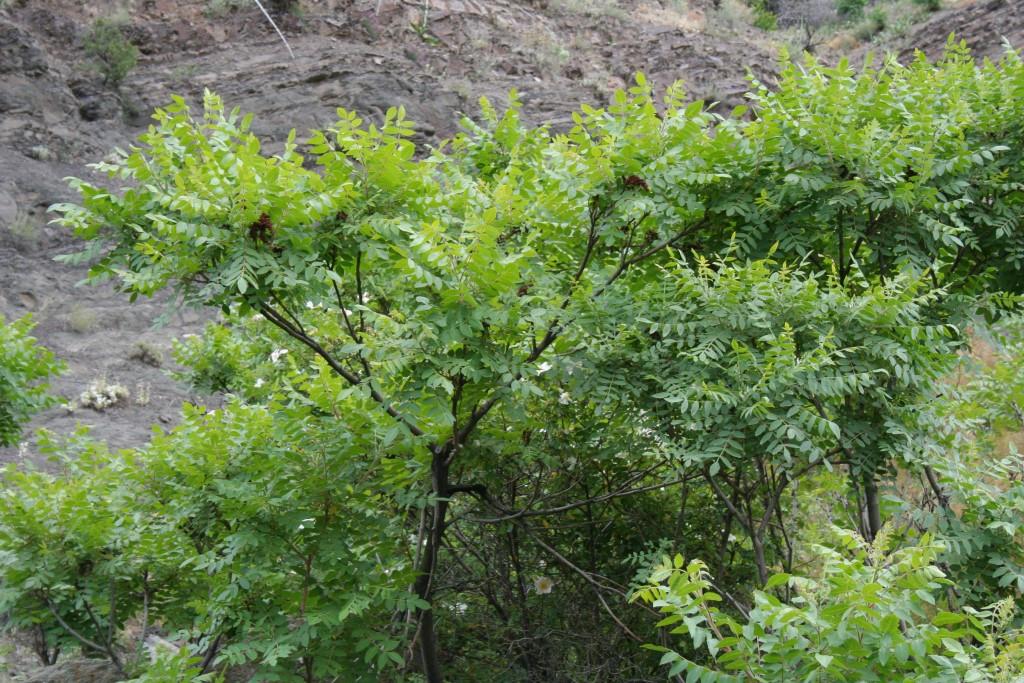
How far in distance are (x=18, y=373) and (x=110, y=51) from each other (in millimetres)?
14805

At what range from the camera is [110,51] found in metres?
20.2

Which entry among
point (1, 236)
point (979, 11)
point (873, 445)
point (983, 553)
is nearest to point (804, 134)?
point (873, 445)

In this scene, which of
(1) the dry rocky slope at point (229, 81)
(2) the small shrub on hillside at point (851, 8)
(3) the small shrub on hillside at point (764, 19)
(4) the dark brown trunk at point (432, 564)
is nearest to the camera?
(4) the dark brown trunk at point (432, 564)

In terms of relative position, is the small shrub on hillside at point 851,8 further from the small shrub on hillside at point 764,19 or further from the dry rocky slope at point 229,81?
the dry rocky slope at point 229,81

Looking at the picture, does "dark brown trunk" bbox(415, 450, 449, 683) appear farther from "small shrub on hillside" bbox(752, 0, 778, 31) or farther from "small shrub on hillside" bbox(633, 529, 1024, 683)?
"small shrub on hillside" bbox(752, 0, 778, 31)

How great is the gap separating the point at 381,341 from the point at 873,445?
2.52m

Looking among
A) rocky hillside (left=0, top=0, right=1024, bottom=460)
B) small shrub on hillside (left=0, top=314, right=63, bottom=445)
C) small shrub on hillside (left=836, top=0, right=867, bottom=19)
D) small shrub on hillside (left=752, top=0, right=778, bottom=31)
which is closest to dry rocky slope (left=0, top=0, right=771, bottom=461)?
rocky hillside (left=0, top=0, right=1024, bottom=460)

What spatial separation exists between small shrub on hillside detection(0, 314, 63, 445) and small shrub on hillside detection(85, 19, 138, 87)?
1388 cm

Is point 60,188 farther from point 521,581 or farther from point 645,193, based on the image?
point 645,193

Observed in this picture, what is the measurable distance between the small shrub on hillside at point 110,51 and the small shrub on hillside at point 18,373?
13.9 meters

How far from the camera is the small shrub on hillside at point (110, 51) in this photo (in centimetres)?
2005

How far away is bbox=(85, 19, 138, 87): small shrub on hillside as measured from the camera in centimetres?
2005

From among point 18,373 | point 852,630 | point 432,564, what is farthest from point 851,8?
point 852,630

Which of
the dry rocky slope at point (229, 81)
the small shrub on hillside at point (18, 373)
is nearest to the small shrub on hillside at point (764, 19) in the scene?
the dry rocky slope at point (229, 81)
